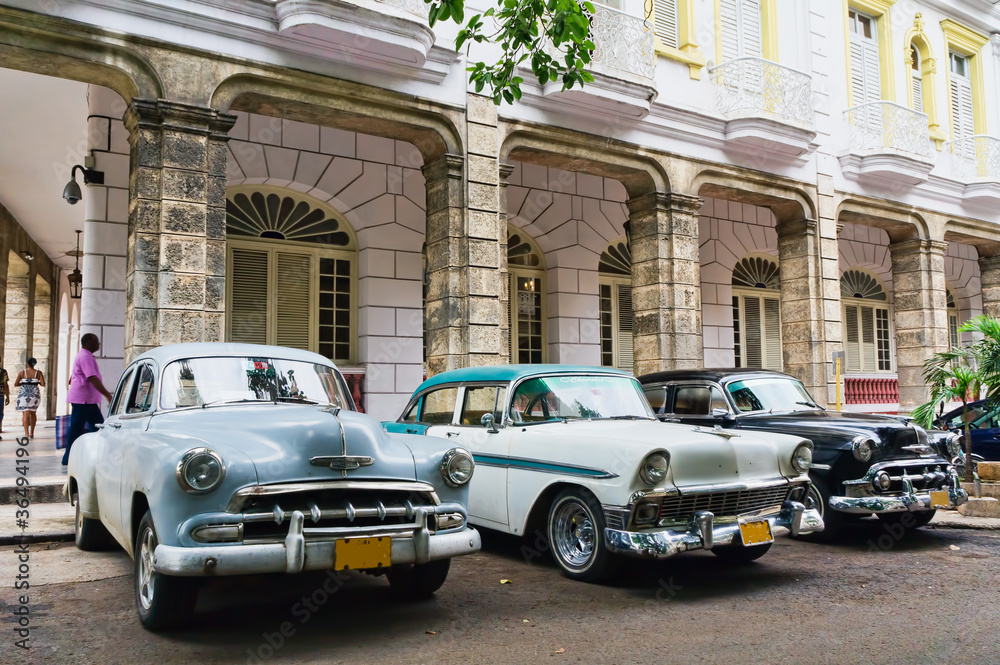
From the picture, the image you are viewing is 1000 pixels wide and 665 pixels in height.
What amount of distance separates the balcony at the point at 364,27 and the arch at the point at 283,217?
10.4 ft

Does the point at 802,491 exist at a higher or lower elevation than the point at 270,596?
higher

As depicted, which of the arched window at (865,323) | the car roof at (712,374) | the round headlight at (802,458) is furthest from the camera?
the arched window at (865,323)

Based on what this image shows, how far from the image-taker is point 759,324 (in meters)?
18.0

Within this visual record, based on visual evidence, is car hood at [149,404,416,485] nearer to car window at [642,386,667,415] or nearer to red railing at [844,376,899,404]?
car window at [642,386,667,415]

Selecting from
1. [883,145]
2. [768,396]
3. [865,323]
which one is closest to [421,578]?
[768,396]

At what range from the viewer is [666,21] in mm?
13781

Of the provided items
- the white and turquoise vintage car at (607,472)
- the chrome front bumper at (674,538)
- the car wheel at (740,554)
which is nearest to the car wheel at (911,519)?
the car wheel at (740,554)

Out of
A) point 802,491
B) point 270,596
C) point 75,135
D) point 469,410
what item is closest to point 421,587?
point 270,596

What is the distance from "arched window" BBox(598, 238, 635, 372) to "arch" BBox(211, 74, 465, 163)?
Result: 573 centimetres

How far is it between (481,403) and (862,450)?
11.0 ft

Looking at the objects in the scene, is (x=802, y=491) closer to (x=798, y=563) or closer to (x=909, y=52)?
(x=798, y=563)

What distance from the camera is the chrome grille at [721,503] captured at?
5324 millimetres

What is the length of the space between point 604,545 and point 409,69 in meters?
7.49

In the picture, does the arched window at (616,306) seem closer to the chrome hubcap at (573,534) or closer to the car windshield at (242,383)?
the chrome hubcap at (573,534)
